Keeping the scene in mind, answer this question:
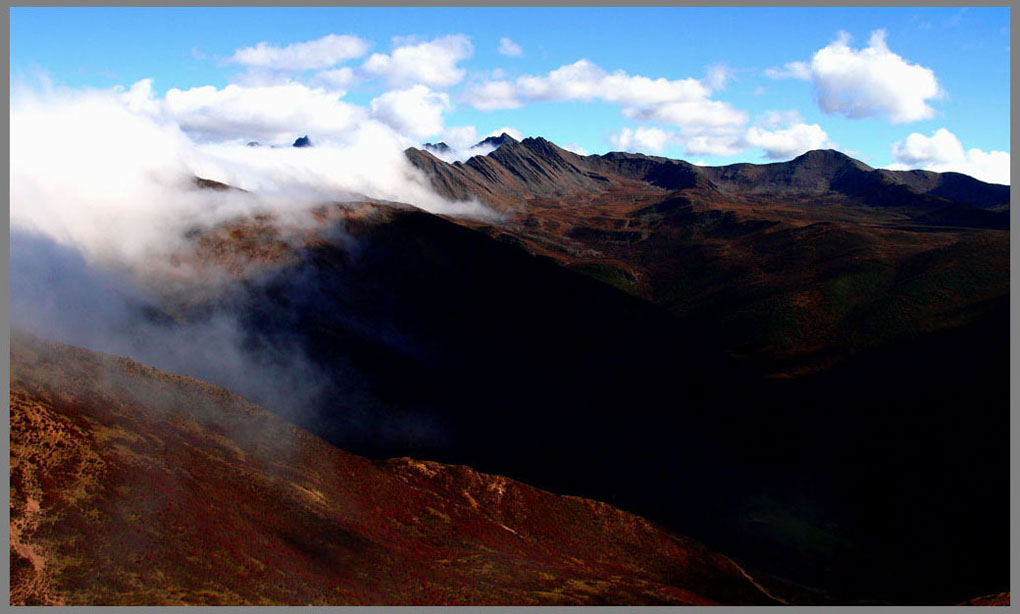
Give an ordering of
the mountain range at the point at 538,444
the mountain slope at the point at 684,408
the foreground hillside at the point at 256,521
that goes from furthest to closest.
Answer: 1. the mountain slope at the point at 684,408
2. the mountain range at the point at 538,444
3. the foreground hillside at the point at 256,521

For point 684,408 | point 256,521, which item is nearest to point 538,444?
point 684,408

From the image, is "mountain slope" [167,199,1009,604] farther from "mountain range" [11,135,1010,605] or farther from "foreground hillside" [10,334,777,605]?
"foreground hillside" [10,334,777,605]

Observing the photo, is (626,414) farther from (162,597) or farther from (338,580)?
(162,597)

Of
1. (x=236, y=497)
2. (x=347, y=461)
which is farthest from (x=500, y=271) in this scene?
(x=236, y=497)

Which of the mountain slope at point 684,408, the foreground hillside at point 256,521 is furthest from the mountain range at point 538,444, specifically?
the mountain slope at point 684,408

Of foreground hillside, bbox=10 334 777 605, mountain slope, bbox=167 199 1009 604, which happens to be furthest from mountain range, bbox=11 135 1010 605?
mountain slope, bbox=167 199 1009 604

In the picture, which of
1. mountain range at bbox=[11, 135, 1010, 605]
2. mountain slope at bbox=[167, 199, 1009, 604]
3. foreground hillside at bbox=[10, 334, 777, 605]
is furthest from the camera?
mountain slope at bbox=[167, 199, 1009, 604]

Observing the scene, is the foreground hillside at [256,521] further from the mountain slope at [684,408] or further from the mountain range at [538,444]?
the mountain slope at [684,408]

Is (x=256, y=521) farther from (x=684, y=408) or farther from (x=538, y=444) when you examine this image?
(x=684, y=408)
